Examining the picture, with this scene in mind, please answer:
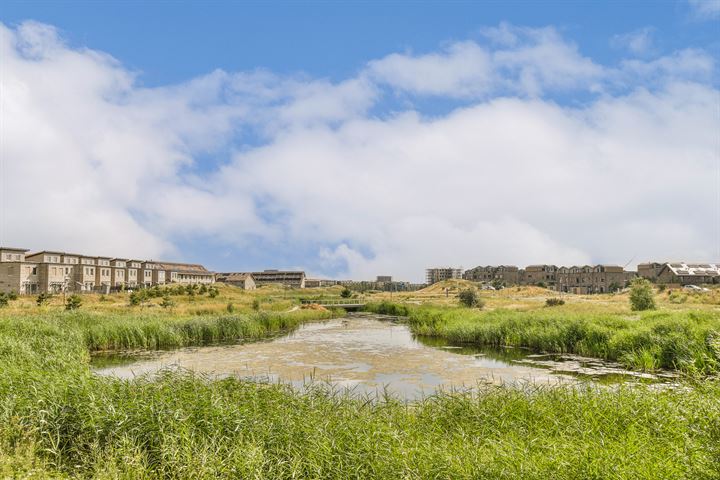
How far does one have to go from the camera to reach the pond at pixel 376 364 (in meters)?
16.0

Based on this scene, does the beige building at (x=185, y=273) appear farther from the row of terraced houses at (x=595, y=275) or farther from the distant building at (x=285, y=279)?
the row of terraced houses at (x=595, y=275)

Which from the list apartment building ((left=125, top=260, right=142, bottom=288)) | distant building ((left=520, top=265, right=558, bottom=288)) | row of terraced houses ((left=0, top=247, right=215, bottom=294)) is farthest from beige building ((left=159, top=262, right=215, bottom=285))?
distant building ((left=520, top=265, right=558, bottom=288))

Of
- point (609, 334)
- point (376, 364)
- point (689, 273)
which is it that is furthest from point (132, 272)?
point (689, 273)

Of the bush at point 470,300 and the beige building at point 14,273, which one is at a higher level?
the beige building at point 14,273

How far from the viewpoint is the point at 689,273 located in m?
97.4

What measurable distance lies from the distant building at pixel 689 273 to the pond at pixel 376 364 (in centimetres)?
8926

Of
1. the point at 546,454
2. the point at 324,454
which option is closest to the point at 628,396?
the point at 546,454

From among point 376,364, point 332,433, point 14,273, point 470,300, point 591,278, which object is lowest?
point 376,364

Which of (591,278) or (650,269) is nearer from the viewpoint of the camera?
(650,269)

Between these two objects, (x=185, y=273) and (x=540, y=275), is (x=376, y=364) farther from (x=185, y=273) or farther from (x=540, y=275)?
(x=540, y=275)

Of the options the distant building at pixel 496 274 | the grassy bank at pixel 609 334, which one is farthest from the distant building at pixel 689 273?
the grassy bank at pixel 609 334

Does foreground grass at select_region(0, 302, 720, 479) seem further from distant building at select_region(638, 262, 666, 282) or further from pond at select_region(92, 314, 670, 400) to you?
distant building at select_region(638, 262, 666, 282)

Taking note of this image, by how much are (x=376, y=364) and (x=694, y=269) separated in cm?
10664

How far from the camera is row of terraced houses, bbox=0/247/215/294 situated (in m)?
66.8
